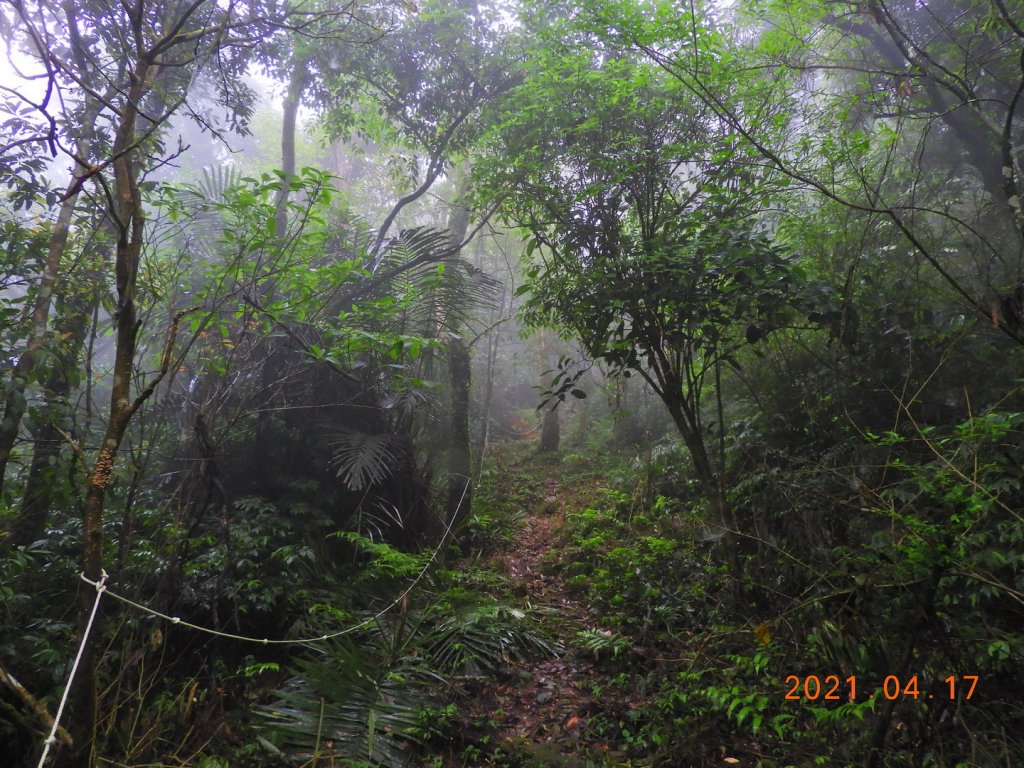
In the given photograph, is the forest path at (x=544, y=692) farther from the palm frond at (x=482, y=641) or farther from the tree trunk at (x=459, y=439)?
the tree trunk at (x=459, y=439)

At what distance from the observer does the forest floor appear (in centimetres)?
346

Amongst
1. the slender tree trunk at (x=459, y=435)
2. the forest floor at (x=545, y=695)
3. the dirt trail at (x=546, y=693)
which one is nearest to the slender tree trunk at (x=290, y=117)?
the slender tree trunk at (x=459, y=435)

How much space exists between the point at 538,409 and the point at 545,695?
7.01 ft

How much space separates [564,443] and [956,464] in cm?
1005

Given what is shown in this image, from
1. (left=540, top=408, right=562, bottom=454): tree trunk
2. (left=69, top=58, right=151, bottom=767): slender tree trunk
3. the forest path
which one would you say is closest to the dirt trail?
the forest path

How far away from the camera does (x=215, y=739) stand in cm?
334

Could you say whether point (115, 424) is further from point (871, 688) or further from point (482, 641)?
point (871, 688)

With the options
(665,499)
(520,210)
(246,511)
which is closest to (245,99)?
(520,210)

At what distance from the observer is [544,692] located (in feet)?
13.3

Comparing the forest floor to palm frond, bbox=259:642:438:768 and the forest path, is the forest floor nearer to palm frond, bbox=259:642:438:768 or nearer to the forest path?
the forest path

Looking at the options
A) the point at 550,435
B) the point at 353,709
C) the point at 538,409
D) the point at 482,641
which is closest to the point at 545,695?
the point at 482,641

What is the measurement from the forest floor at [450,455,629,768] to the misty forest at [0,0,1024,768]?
0.03 metres

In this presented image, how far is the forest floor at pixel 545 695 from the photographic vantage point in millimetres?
3459

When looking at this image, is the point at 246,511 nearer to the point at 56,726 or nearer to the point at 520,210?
the point at 56,726
